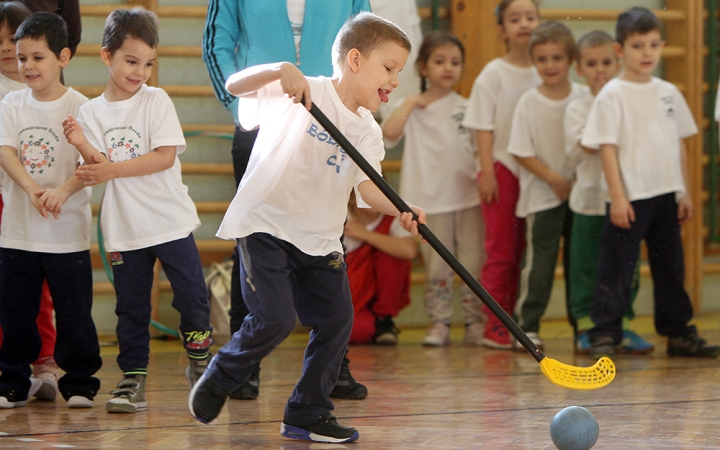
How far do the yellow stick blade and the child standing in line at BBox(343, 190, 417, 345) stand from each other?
161 cm

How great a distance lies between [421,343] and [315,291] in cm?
167

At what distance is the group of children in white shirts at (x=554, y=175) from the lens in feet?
9.77

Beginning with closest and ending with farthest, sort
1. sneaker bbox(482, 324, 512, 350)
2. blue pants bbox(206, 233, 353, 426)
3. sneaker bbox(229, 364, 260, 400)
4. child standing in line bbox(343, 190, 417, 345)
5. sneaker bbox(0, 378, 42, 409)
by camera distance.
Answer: blue pants bbox(206, 233, 353, 426) < sneaker bbox(0, 378, 42, 409) < sneaker bbox(229, 364, 260, 400) < sneaker bbox(482, 324, 512, 350) < child standing in line bbox(343, 190, 417, 345)

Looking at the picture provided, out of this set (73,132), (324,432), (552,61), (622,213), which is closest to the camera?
(324,432)

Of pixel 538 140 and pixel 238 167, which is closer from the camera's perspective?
pixel 238 167

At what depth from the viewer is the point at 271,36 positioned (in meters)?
2.28

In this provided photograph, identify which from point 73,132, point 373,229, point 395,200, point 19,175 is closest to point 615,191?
point 373,229

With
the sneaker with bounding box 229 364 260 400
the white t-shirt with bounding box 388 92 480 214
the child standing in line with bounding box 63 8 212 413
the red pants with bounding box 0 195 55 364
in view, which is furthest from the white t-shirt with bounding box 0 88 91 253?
the white t-shirt with bounding box 388 92 480 214

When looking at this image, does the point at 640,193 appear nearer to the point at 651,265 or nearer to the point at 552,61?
the point at 651,265

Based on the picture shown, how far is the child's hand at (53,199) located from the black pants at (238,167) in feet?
1.42

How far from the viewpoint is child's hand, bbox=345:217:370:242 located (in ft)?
11.5

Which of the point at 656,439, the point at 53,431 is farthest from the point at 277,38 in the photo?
the point at 656,439

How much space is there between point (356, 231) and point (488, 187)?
54cm

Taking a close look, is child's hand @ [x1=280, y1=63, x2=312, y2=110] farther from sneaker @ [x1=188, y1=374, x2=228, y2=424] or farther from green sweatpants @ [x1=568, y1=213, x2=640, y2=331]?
green sweatpants @ [x1=568, y1=213, x2=640, y2=331]
